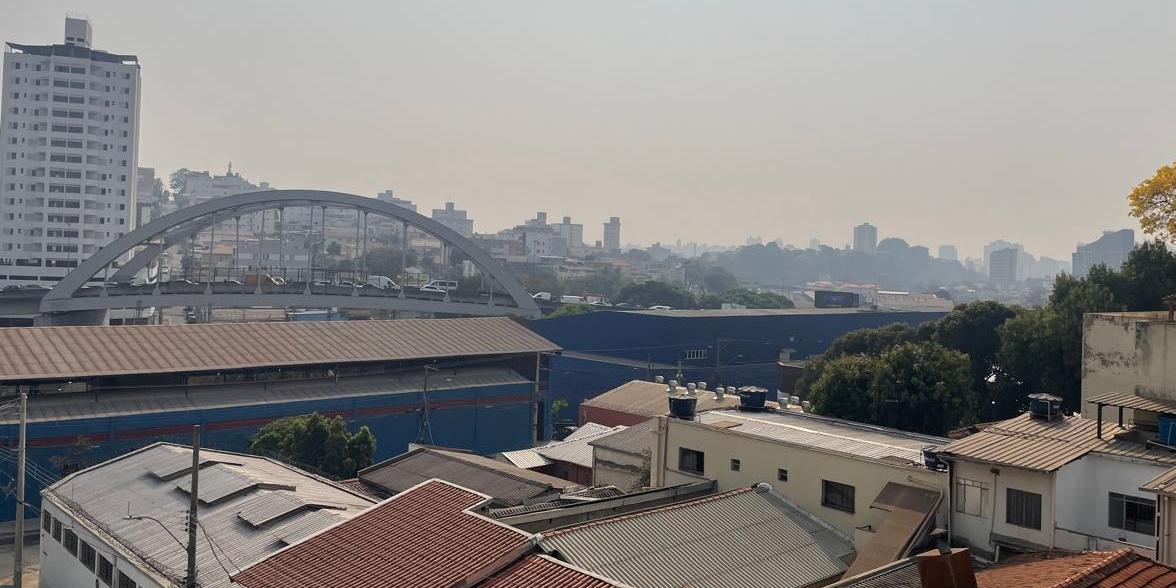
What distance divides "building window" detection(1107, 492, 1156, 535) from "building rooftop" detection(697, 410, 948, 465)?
145 inches

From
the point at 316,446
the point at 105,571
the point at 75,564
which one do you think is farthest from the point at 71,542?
the point at 316,446

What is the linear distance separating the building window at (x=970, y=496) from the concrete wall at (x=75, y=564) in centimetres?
1465

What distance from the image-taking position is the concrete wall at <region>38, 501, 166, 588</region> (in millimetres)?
20766

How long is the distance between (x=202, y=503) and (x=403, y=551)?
→ 32.6 ft

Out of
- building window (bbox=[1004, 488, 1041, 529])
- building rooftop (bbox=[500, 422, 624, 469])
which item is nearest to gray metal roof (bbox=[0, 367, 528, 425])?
building rooftop (bbox=[500, 422, 624, 469])

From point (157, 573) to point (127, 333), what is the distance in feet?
73.7

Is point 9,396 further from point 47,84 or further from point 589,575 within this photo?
point 47,84

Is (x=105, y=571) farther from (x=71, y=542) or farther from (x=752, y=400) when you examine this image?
(x=752, y=400)

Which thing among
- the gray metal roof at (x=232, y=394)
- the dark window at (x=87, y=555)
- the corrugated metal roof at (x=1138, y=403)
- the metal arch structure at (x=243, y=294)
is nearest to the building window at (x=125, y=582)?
the dark window at (x=87, y=555)

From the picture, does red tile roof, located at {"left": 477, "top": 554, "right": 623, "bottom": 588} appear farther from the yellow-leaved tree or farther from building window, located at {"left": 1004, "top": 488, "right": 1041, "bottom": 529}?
the yellow-leaved tree

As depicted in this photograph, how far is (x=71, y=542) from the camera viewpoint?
81.9ft

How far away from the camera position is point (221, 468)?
Result: 2558 cm

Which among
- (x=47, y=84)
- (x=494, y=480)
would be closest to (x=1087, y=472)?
(x=494, y=480)

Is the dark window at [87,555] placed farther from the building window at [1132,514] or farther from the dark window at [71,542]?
the building window at [1132,514]
